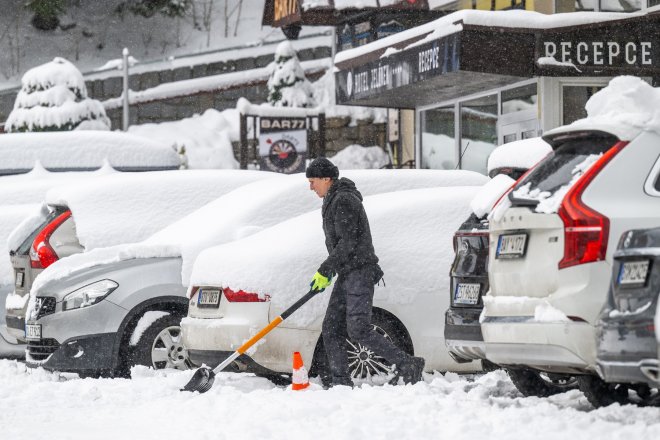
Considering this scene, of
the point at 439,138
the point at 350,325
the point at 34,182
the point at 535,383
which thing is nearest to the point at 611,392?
the point at 535,383

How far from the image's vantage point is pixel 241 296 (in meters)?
9.02

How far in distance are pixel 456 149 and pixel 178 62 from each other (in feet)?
67.5

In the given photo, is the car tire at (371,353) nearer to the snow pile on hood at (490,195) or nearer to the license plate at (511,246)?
the snow pile on hood at (490,195)

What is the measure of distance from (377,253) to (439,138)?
596 inches

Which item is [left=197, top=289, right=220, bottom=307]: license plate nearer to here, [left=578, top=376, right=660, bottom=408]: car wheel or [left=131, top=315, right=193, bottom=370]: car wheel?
[left=131, top=315, right=193, bottom=370]: car wheel

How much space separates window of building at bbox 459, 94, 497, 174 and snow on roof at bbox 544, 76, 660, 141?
14398 mm

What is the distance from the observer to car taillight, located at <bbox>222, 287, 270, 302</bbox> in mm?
8953

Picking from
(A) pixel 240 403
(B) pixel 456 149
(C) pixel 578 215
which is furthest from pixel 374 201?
(B) pixel 456 149

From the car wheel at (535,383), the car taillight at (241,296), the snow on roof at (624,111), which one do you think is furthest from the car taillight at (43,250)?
the snow on roof at (624,111)

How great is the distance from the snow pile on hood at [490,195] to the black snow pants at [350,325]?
1.02 metres

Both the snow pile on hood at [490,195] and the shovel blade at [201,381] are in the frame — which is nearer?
the snow pile on hood at [490,195]

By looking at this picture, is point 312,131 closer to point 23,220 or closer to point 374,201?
point 23,220

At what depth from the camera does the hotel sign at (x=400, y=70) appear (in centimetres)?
1883

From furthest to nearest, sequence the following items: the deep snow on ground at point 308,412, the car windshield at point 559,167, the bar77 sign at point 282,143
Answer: the bar77 sign at point 282,143, the car windshield at point 559,167, the deep snow on ground at point 308,412
